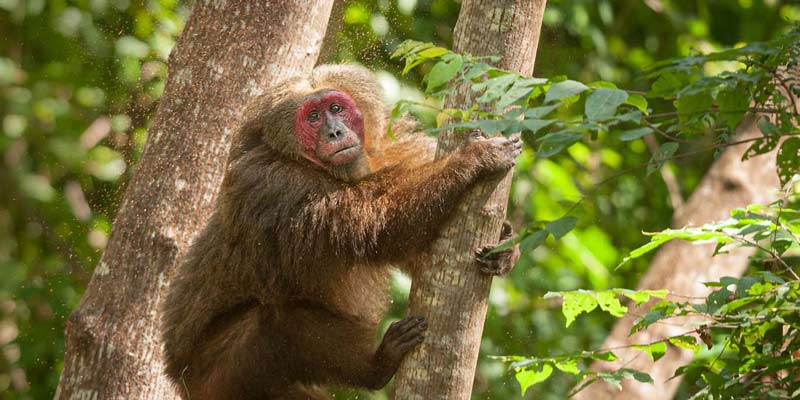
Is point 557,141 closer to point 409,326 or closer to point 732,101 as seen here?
point 732,101

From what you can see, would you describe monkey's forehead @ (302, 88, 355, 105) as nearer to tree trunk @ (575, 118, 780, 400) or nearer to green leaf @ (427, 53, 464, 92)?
green leaf @ (427, 53, 464, 92)

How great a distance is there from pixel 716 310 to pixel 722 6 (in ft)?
20.3

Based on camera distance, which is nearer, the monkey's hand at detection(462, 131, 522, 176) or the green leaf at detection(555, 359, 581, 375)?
the green leaf at detection(555, 359, 581, 375)

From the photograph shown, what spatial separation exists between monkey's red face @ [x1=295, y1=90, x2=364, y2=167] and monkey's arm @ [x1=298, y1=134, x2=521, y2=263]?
21 centimetres

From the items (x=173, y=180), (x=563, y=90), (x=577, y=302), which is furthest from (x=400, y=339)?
(x=173, y=180)

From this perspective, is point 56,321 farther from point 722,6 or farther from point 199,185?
point 722,6

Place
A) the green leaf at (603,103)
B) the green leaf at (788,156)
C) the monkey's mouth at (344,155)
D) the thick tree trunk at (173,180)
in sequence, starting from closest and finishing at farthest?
1. the green leaf at (603,103)
2. the green leaf at (788,156)
3. the monkey's mouth at (344,155)
4. the thick tree trunk at (173,180)

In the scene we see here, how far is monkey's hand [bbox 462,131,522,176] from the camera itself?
3.85m

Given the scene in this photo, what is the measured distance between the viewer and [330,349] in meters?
4.42

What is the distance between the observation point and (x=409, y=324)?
3.79 metres

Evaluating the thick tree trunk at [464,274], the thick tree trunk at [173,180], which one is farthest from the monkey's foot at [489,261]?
the thick tree trunk at [173,180]

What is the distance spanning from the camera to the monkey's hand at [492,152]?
12.6 ft

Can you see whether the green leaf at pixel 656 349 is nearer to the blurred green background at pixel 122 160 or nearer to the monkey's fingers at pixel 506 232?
the monkey's fingers at pixel 506 232

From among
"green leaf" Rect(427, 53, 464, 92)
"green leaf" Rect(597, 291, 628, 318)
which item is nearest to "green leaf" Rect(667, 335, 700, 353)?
"green leaf" Rect(597, 291, 628, 318)
